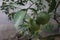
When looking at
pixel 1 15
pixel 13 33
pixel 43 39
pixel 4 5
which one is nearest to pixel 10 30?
pixel 13 33

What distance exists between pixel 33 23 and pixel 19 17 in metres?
0.09

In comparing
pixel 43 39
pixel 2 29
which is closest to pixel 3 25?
pixel 2 29

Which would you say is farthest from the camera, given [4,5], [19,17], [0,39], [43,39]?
[0,39]

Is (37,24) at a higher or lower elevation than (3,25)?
higher

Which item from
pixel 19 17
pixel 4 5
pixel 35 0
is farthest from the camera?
pixel 35 0

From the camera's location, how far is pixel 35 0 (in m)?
1.47

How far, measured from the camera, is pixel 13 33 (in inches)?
66.3

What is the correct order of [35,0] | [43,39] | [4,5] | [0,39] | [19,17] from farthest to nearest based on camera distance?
[0,39], [35,0], [4,5], [43,39], [19,17]

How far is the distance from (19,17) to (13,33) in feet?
3.04

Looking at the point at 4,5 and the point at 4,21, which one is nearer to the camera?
the point at 4,5

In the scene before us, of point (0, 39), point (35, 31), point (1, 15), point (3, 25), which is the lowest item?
point (0, 39)

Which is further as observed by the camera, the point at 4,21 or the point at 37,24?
the point at 4,21

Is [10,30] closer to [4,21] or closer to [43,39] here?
[4,21]

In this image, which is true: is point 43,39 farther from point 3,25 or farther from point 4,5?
point 3,25
